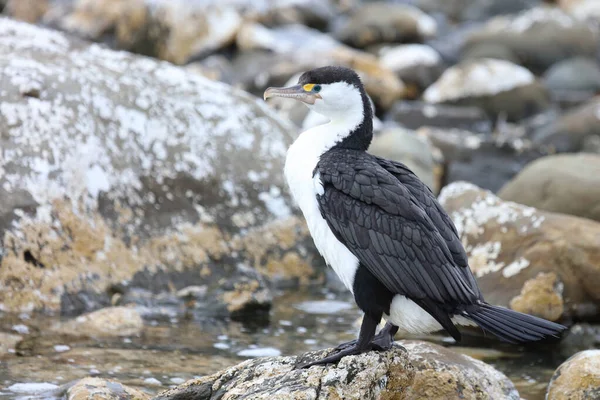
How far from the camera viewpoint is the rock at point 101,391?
5.05m

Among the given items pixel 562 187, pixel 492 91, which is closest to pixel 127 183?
pixel 562 187

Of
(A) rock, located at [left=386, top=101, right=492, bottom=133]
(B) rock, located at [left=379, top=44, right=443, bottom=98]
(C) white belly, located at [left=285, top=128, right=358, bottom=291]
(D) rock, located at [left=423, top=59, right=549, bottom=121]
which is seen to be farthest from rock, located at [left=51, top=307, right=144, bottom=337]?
(B) rock, located at [left=379, top=44, right=443, bottom=98]

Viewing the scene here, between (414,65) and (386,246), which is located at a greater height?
(414,65)

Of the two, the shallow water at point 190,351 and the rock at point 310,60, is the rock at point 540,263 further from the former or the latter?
the rock at point 310,60

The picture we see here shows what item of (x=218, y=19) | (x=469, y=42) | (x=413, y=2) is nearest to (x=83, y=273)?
(x=218, y=19)

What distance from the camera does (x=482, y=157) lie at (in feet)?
39.9

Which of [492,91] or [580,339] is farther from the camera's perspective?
[492,91]

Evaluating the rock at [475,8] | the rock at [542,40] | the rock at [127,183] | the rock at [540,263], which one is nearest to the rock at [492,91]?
the rock at [542,40]

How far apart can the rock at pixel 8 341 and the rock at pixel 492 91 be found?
12.7 metres

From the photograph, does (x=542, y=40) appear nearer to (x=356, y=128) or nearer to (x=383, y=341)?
(x=356, y=128)

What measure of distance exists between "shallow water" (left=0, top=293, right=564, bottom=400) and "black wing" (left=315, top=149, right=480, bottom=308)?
1880mm

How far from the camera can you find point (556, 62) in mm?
21875

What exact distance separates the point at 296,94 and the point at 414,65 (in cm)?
1494

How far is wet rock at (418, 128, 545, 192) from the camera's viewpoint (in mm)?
11695
